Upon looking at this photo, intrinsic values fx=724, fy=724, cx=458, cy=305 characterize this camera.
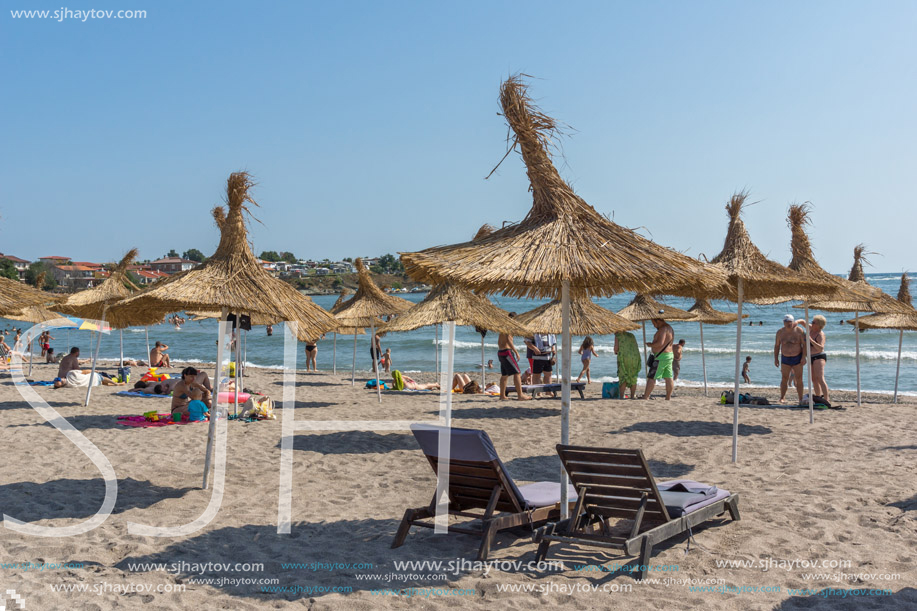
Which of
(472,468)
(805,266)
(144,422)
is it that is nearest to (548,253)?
(472,468)

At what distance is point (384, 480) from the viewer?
665 centimetres

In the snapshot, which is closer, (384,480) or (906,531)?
(906,531)

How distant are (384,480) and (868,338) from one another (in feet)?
122

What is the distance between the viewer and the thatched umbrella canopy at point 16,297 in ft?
26.4

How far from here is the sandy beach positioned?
3.88 metres

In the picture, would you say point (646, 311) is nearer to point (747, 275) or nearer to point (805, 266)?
point (805, 266)

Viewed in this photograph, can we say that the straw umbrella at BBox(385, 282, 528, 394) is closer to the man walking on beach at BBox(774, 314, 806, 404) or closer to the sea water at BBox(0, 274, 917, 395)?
the man walking on beach at BBox(774, 314, 806, 404)

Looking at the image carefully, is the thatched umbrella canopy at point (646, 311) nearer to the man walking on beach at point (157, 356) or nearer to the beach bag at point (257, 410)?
the beach bag at point (257, 410)

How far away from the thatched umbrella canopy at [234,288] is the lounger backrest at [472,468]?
81.8 inches

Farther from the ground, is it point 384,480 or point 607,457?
point 607,457

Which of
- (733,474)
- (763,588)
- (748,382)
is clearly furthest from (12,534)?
(748,382)

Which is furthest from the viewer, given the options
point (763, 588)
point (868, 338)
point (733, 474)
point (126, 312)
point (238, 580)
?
point (868, 338)

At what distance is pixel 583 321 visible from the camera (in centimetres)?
1233

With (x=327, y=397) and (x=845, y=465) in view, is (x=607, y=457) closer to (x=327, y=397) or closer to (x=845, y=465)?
(x=845, y=465)
